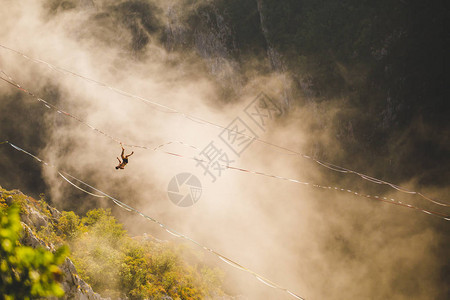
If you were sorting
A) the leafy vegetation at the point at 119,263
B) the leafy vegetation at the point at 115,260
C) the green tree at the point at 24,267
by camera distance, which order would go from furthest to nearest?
the leafy vegetation at the point at 119,263 < the leafy vegetation at the point at 115,260 < the green tree at the point at 24,267

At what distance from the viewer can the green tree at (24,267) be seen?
2.13m

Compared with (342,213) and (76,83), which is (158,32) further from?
(342,213)

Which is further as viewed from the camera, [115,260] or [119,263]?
[119,263]

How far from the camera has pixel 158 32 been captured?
34.2m

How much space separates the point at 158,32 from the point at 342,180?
30.5 m

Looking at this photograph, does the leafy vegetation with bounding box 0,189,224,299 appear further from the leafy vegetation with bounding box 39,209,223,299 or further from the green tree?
the green tree

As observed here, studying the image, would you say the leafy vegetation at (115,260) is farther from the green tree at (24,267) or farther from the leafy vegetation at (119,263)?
the green tree at (24,267)

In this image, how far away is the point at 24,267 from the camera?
7.95 feet

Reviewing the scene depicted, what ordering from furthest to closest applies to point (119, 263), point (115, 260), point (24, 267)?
point (119, 263), point (115, 260), point (24, 267)

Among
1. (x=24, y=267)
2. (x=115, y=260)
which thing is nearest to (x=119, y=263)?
(x=115, y=260)

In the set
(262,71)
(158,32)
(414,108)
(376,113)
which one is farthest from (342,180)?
(158,32)

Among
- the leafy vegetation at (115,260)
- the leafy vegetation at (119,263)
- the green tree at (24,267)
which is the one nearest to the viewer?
the green tree at (24,267)

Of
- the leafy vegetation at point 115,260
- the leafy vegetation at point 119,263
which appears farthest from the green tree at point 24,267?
the leafy vegetation at point 119,263

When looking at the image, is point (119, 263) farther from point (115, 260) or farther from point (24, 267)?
point (24, 267)
